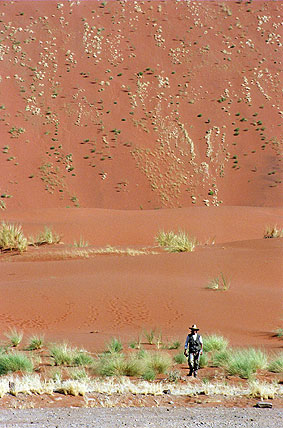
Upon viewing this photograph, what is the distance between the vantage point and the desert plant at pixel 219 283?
1698cm

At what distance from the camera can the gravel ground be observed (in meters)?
7.48

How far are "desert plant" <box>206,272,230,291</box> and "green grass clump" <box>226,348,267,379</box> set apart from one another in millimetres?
5739

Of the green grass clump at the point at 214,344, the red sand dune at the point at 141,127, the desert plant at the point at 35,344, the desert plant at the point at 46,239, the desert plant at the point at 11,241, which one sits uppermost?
the red sand dune at the point at 141,127

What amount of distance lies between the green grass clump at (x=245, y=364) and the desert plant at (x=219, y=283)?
5739 mm

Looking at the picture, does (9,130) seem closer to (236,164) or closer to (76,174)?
(76,174)

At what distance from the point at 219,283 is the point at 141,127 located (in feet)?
106

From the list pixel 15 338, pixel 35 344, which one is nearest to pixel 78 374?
pixel 35 344

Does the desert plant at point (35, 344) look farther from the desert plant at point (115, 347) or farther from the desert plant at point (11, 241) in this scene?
the desert plant at point (11, 241)

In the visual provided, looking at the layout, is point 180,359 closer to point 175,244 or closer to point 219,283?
point 219,283

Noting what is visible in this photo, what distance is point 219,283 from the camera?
17656 mm

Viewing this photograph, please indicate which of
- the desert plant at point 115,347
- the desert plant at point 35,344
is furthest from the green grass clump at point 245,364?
the desert plant at point 35,344

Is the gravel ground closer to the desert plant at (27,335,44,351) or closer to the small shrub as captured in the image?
the small shrub

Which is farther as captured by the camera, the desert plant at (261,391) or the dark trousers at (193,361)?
the dark trousers at (193,361)

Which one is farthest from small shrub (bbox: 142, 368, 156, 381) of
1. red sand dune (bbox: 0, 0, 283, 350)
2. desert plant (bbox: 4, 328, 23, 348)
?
red sand dune (bbox: 0, 0, 283, 350)
